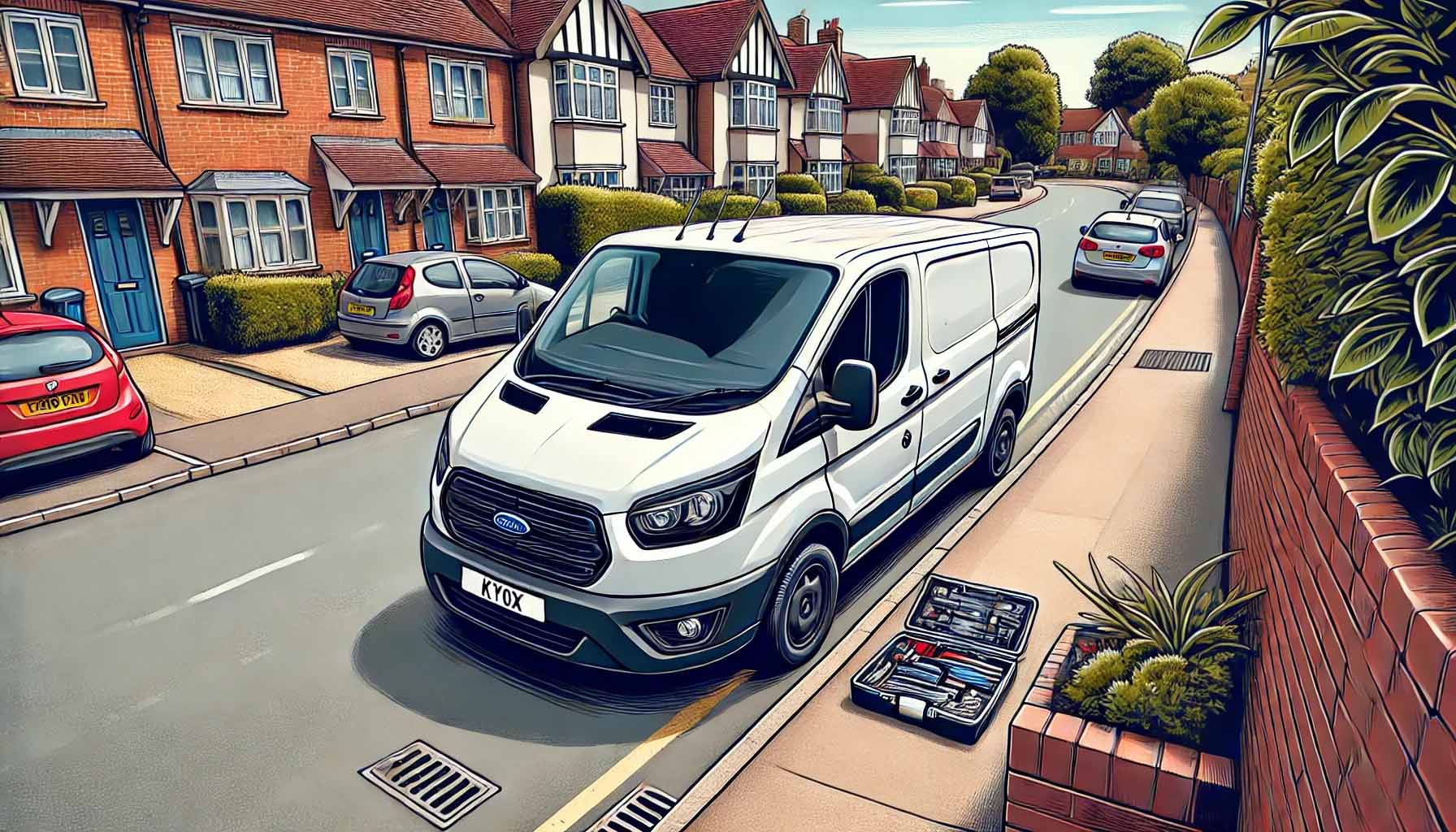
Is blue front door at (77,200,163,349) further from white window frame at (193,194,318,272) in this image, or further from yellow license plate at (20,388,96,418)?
yellow license plate at (20,388,96,418)

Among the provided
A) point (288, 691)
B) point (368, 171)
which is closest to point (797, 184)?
point (368, 171)

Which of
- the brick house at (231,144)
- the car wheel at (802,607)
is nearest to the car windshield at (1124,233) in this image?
the brick house at (231,144)

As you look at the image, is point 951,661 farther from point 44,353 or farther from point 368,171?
point 368,171

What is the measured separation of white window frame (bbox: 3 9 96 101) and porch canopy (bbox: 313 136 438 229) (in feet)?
14.3

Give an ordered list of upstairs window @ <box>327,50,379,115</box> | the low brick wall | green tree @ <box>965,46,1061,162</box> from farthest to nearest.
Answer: green tree @ <box>965,46,1061,162</box>
upstairs window @ <box>327,50,379,115</box>
the low brick wall

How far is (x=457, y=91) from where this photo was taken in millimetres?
22047

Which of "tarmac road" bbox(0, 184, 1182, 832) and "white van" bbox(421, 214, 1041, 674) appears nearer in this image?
"tarmac road" bbox(0, 184, 1182, 832)

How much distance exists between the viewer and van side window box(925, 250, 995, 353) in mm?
6320

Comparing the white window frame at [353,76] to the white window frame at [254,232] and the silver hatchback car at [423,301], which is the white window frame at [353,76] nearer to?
the white window frame at [254,232]

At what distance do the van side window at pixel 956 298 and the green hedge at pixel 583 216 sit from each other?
55.6 ft

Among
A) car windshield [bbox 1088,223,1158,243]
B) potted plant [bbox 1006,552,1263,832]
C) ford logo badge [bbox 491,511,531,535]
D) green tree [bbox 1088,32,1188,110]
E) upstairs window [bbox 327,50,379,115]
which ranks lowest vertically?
potted plant [bbox 1006,552,1263,832]

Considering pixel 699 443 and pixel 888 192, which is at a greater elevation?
pixel 888 192

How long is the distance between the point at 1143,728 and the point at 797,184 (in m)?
35.7

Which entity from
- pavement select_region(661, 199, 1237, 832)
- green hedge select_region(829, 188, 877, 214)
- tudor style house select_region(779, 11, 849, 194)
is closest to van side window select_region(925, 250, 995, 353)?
pavement select_region(661, 199, 1237, 832)
